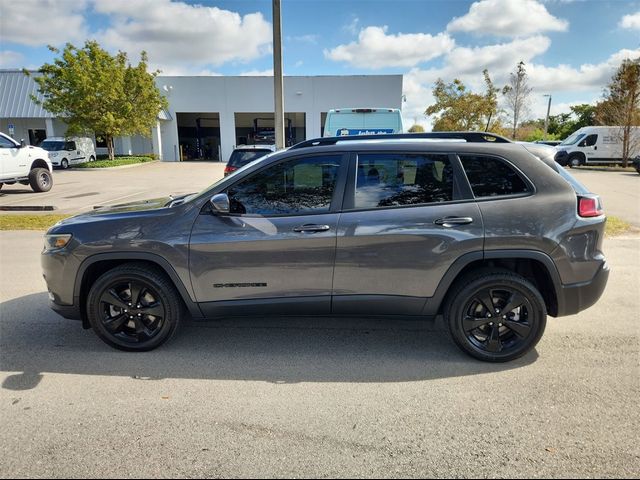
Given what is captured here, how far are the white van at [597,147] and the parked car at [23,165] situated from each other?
2750cm

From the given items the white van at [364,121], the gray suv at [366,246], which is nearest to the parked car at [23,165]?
the white van at [364,121]

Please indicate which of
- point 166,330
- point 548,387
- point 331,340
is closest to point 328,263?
point 331,340

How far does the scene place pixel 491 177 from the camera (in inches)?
133

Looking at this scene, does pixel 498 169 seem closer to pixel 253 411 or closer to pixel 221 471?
pixel 253 411

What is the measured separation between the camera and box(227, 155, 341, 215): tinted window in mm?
3445

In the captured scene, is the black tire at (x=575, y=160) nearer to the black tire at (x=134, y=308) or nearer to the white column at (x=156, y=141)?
the black tire at (x=134, y=308)

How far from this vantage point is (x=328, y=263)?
334 cm

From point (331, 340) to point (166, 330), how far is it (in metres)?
1.44

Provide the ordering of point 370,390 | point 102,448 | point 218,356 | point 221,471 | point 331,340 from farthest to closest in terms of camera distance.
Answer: point 331,340
point 218,356
point 370,390
point 102,448
point 221,471

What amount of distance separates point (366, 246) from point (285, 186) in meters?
0.83

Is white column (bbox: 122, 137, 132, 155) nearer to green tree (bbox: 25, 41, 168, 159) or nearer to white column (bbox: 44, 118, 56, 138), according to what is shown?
white column (bbox: 44, 118, 56, 138)

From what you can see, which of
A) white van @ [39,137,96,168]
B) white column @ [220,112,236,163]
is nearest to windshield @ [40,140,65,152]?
white van @ [39,137,96,168]

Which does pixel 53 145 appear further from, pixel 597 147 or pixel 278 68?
pixel 597 147

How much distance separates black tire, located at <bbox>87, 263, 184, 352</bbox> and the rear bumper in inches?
123
